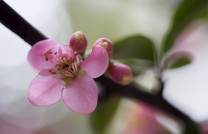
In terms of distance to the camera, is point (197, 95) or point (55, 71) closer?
point (55, 71)

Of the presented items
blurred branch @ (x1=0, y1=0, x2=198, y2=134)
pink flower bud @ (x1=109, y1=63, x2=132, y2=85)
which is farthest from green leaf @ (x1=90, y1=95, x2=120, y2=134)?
pink flower bud @ (x1=109, y1=63, x2=132, y2=85)

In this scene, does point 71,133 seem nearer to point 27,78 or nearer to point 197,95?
point 27,78

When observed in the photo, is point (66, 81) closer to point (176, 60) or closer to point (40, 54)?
point (40, 54)

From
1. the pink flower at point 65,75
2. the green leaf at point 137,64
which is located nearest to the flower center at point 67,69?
the pink flower at point 65,75

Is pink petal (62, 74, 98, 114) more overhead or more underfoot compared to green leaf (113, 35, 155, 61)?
more overhead

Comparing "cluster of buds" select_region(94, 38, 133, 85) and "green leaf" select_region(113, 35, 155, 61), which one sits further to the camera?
"green leaf" select_region(113, 35, 155, 61)

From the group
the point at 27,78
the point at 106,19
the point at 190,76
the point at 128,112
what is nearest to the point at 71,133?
the point at 27,78

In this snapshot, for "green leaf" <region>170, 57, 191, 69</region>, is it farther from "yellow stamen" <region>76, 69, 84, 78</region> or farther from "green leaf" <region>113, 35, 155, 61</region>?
"yellow stamen" <region>76, 69, 84, 78</region>
